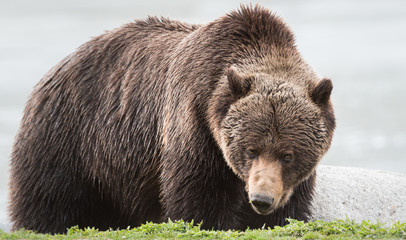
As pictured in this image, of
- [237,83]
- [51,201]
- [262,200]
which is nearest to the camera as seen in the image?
[262,200]

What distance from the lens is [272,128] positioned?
693 cm

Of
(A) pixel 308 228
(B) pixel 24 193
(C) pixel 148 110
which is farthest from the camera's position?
(B) pixel 24 193

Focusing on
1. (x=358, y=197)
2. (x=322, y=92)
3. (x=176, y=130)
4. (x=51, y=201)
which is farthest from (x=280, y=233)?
(x=358, y=197)

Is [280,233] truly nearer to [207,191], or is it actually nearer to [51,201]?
[207,191]

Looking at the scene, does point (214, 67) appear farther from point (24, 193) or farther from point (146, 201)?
point (24, 193)

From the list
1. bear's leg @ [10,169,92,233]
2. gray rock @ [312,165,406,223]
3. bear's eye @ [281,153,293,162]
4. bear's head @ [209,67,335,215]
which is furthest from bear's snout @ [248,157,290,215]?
gray rock @ [312,165,406,223]

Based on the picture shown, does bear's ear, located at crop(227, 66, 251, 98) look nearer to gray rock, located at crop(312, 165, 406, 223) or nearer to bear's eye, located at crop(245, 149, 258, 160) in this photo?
bear's eye, located at crop(245, 149, 258, 160)

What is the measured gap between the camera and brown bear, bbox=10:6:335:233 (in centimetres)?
709

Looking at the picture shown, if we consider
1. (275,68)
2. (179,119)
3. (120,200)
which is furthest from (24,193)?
(275,68)

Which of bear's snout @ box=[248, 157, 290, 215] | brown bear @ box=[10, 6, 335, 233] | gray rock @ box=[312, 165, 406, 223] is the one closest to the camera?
bear's snout @ box=[248, 157, 290, 215]

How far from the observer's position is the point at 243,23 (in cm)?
805

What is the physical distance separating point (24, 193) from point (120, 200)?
4.63ft

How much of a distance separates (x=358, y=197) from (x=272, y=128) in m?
4.86

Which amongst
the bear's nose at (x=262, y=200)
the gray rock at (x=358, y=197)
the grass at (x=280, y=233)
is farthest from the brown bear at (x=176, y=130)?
the gray rock at (x=358, y=197)
